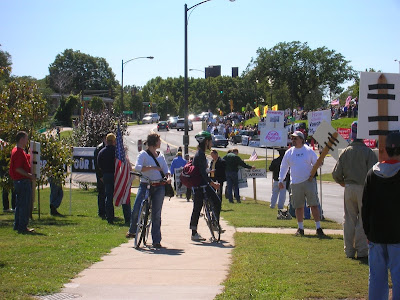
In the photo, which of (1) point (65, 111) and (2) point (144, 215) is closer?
(2) point (144, 215)

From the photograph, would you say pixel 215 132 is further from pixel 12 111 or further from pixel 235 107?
pixel 235 107

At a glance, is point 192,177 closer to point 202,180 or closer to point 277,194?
point 202,180

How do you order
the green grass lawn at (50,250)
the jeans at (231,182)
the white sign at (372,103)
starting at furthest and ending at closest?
1. the jeans at (231,182)
2. the white sign at (372,103)
3. the green grass lawn at (50,250)

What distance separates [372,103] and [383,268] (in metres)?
2.25

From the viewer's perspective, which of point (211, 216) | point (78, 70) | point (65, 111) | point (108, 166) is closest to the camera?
point (211, 216)

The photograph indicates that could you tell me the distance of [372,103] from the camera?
268 inches

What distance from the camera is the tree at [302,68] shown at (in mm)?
92875

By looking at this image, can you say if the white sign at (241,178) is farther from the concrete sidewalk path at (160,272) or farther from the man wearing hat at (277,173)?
the concrete sidewalk path at (160,272)

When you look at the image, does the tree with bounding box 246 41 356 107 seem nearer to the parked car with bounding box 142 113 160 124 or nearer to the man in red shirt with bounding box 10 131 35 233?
the parked car with bounding box 142 113 160 124

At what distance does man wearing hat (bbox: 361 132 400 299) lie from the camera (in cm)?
514

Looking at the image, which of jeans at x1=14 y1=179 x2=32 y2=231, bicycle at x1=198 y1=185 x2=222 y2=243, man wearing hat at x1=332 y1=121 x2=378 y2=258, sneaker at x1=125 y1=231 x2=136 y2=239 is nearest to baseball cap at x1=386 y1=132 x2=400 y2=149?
man wearing hat at x1=332 y1=121 x2=378 y2=258

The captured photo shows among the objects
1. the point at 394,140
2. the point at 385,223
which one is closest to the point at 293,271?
the point at 385,223

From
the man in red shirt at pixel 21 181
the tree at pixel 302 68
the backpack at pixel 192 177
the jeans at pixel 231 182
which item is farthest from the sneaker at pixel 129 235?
the tree at pixel 302 68

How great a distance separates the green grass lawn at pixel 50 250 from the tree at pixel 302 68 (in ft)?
268
